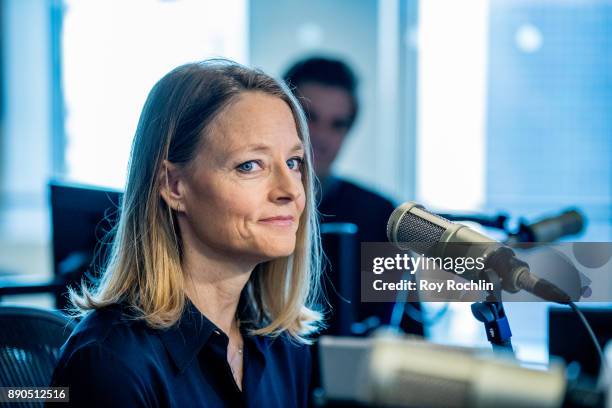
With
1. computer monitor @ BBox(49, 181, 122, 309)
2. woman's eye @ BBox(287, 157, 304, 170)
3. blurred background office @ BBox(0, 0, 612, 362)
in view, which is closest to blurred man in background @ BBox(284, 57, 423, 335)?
computer monitor @ BBox(49, 181, 122, 309)

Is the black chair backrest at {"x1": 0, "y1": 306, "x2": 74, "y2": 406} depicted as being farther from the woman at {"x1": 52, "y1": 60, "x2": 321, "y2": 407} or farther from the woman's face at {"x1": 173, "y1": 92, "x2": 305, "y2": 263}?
the woman's face at {"x1": 173, "y1": 92, "x2": 305, "y2": 263}

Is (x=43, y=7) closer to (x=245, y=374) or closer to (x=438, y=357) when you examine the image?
(x=245, y=374)

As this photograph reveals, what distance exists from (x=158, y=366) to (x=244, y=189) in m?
0.32

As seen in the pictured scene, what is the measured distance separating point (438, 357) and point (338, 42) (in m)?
3.65

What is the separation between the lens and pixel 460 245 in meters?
1.05

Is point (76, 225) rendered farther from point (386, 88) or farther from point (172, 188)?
point (386, 88)

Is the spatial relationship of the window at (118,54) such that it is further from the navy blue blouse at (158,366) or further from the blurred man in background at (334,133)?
the navy blue blouse at (158,366)

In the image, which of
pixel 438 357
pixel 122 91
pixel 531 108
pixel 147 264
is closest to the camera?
pixel 438 357

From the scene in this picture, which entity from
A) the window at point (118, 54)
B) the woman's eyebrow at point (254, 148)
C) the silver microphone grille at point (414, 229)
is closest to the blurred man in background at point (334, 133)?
the woman's eyebrow at point (254, 148)

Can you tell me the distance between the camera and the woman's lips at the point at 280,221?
1.31 m

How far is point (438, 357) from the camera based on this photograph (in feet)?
1.90

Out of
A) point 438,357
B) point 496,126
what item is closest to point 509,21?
point 496,126

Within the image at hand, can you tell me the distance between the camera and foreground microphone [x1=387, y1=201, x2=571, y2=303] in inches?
39.6

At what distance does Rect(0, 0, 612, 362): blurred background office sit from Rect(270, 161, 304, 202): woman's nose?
7.82ft
